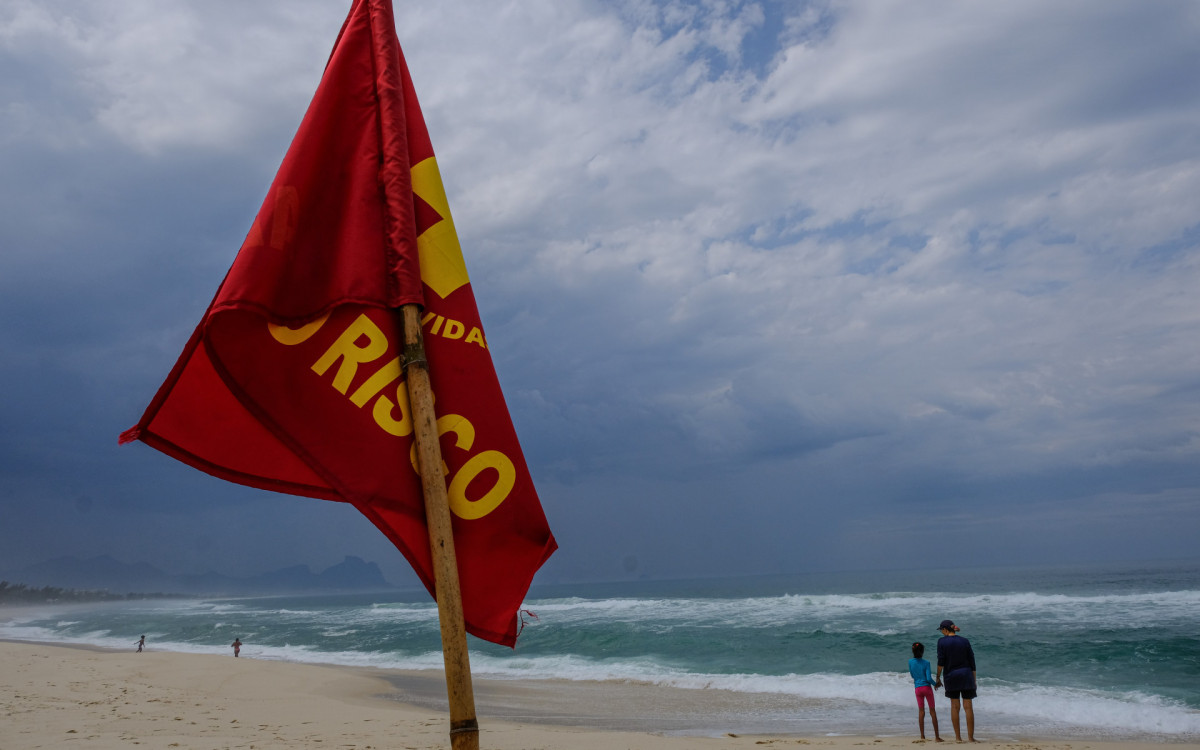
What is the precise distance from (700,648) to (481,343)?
67.4ft

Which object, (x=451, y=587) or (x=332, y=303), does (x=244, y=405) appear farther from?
(x=451, y=587)

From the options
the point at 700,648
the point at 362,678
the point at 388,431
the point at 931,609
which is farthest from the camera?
the point at 931,609

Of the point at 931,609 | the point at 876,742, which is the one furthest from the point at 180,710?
the point at 931,609

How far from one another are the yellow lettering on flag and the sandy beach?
326 inches

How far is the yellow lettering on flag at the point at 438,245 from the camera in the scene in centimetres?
209

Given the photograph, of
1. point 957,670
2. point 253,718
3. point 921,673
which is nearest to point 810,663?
point 921,673

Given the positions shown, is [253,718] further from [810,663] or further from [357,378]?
[810,663]

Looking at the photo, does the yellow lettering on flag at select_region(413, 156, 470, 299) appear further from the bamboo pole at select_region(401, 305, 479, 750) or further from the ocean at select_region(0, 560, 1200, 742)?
the ocean at select_region(0, 560, 1200, 742)

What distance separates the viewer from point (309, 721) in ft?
36.5

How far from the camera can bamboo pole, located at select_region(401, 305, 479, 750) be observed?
1.65 m

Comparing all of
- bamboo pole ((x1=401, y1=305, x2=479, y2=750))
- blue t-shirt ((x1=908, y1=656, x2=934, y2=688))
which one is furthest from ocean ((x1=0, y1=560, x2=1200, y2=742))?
bamboo pole ((x1=401, y1=305, x2=479, y2=750))

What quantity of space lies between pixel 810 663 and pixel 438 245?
59.5 feet

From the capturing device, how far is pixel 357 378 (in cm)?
201

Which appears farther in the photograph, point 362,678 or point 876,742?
point 362,678
